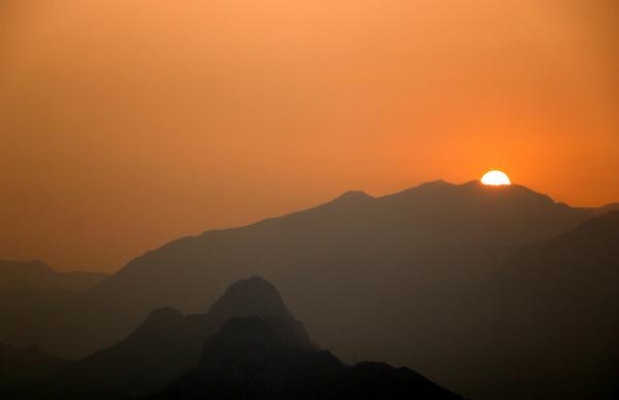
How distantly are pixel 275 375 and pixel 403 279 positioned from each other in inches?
65.3

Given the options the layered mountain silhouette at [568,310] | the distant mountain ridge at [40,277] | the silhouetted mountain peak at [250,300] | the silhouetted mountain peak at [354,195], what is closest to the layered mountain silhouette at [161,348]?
the silhouetted mountain peak at [250,300]

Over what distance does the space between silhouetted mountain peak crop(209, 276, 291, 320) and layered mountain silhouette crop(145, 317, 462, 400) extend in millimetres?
116

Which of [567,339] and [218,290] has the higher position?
[218,290]

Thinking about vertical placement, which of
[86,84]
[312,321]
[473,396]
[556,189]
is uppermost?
[86,84]

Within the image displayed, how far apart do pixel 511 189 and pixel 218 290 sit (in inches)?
125

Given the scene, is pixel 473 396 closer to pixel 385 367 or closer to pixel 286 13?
pixel 385 367

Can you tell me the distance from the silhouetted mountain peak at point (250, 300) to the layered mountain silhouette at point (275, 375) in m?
0.12

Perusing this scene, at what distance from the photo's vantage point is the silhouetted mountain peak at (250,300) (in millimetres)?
9602

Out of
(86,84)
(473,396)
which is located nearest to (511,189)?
(473,396)

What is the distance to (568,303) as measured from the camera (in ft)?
31.8

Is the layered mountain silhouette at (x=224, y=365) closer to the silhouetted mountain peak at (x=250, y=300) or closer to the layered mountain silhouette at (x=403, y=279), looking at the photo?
the silhouetted mountain peak at (x=250, y=300)

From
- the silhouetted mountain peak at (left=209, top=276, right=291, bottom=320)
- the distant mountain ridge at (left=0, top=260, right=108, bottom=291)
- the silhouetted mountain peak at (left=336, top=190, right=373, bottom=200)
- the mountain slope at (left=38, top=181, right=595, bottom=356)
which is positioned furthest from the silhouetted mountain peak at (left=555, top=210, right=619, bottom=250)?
the distant mountain ridge at (left=0, top=260, right=108, bottom=291)

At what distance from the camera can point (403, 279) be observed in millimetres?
9906

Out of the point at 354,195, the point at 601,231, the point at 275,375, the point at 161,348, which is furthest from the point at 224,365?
the point at 601,231
